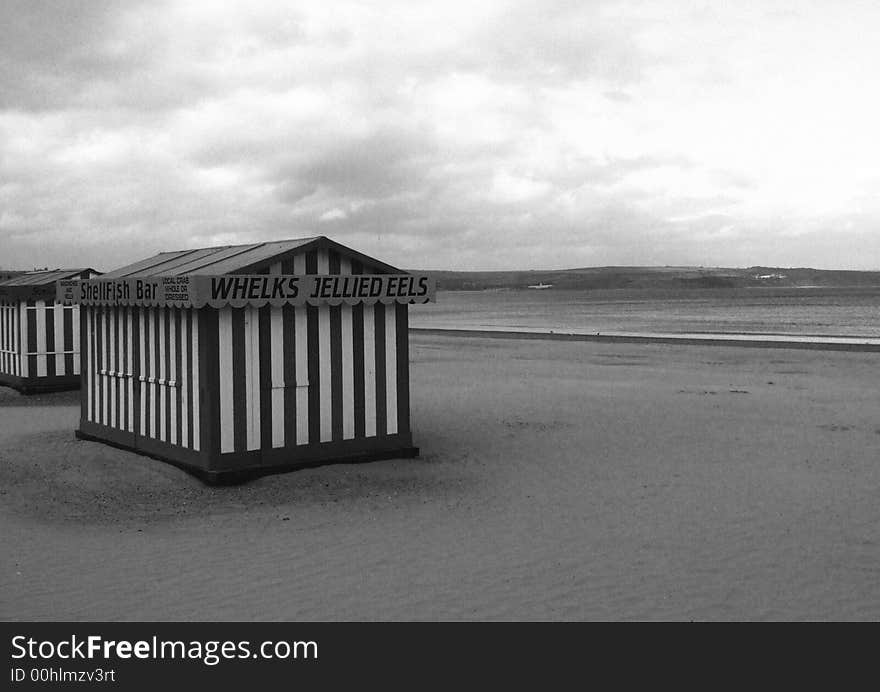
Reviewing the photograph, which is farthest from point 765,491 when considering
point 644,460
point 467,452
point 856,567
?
point 467,452

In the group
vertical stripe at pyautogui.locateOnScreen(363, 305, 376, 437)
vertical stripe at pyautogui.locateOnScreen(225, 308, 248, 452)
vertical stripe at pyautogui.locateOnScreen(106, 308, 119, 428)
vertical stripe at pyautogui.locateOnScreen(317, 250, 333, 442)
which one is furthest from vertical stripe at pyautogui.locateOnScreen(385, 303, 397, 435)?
vertical stripe at pyautogui.locateOnScreen(106, 308, 119, 428)

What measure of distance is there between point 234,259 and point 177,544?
3537 mm

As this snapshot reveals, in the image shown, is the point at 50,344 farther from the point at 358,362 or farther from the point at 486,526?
the point at 486,526

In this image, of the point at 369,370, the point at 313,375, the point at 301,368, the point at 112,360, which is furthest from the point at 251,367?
the point at 112,360

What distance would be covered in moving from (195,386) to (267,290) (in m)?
1.14

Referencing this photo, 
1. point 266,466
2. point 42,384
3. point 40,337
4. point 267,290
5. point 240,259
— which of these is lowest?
point 266,466

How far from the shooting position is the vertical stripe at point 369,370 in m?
10.2

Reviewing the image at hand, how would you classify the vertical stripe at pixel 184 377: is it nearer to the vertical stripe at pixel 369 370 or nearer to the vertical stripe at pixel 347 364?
the vertical stripe at pixel 347 364

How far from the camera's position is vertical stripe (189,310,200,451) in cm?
950

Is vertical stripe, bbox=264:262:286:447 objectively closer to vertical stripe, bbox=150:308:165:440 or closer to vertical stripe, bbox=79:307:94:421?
vertical stripe, bbox=150:308:165:440

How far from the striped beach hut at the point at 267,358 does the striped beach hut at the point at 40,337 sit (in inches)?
296

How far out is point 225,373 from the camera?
9398mm

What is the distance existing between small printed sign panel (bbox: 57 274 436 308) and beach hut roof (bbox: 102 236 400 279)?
0.62ft
